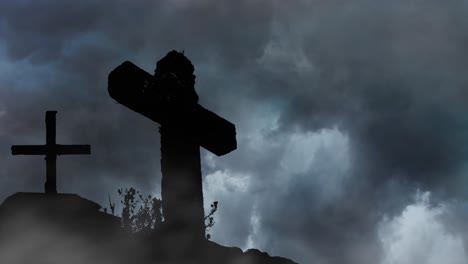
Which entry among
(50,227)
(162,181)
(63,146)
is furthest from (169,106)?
(63,146)

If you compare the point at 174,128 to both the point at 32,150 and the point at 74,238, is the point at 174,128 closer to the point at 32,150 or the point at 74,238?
the point at 74,238

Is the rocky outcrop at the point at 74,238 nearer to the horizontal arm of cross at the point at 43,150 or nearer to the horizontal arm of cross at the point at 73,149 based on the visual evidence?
the horizontal arm of cross at the point at 43,150

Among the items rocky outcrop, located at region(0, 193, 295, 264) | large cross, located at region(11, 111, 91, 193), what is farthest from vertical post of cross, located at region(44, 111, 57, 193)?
rocky outcrop, located at region(0, 193, 295, 264)

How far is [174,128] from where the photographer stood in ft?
17.1

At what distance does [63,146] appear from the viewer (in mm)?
8836

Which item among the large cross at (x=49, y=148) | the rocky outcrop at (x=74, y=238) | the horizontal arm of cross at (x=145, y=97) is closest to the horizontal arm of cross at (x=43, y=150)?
the large cross at (x=49, y=148)

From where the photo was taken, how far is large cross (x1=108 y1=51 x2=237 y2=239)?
4785 millimetres

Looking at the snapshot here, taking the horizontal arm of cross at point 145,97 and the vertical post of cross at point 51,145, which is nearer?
the horizontal arm of cross at point 145,97

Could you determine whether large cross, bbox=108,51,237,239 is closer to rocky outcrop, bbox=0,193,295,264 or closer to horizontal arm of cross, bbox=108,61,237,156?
horizontal arm of cross, bbox=108,61,237,156

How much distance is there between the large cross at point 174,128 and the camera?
4.79 meters

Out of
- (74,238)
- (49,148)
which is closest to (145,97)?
(74,238)

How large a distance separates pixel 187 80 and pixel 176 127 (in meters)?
0.43

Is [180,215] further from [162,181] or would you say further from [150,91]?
[150,91]

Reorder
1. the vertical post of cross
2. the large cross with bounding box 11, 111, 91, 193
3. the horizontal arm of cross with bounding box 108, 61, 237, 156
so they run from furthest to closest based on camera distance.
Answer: the large cross with bounding box 11, 111, 91, 193
the vertical post of cross
the horizontal arm of cross with bounding box 108, 61, 237, 156
